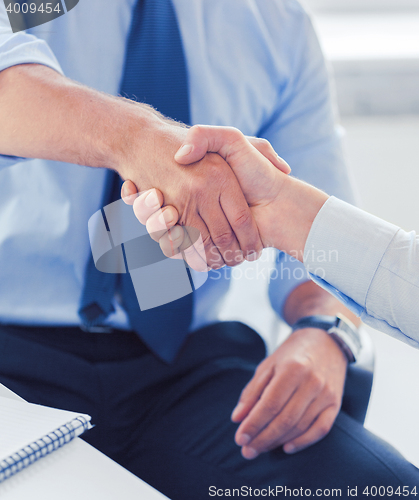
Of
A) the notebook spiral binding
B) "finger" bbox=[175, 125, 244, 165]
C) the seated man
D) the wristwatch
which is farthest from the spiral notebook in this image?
the wristwatch

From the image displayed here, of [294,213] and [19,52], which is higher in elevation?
[19,52]

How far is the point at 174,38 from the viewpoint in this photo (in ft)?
2.06

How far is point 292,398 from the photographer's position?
0.61 metres

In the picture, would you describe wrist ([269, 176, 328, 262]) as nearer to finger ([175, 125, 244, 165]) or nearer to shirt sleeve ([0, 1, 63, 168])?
finger ([175, 125, 244, 165])

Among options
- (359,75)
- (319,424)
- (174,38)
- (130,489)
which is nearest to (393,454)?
(319,424)

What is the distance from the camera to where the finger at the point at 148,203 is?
49 cm

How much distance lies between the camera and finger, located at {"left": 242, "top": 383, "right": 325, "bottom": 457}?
57 centimetres

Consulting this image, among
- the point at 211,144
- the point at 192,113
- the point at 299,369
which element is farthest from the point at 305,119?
the point at 299,369

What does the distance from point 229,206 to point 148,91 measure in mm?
218

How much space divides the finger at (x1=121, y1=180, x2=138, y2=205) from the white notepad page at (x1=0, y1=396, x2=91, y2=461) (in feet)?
0.80

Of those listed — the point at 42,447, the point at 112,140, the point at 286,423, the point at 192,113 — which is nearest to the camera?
the point at 42,447

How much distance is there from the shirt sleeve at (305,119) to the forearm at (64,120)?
30 cm

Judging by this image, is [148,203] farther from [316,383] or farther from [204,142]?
[316,383]

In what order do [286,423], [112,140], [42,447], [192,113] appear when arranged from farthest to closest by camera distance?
[192,113]
[286,423]
[112,140]
[42,447]
